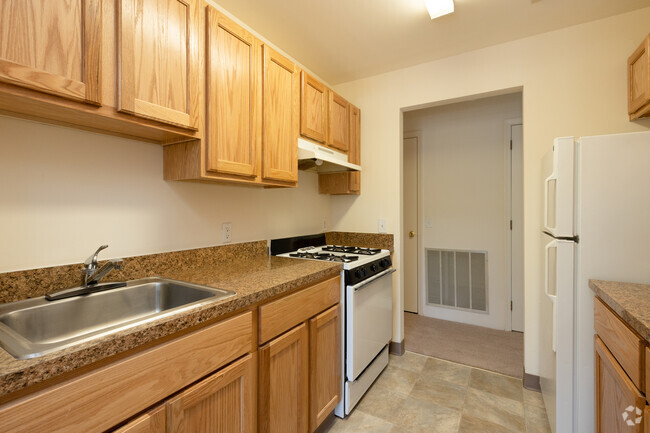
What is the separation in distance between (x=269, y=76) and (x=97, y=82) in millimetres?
891

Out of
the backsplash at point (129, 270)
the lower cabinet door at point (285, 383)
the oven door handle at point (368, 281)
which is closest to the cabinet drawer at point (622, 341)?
the oven door handle at point (368, 281)

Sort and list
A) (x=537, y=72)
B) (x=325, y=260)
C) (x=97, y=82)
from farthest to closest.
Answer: (x=537, y=72), (x=325, y=260), (x=97, y=82)

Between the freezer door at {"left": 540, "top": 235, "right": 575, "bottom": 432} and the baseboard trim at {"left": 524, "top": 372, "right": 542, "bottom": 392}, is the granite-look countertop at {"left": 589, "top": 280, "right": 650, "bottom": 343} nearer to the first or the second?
the freezer door at {"left": 540, "top": 235, "right": 575, "bottom": 432}

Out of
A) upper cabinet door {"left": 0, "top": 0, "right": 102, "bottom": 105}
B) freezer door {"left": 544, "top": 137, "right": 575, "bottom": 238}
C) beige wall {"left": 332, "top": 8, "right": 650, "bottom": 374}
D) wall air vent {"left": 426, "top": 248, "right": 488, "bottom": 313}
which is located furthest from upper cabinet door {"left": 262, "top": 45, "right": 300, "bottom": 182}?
wall air vent {"left": 426, "top": 248, "right": 488, "bottom": 313}

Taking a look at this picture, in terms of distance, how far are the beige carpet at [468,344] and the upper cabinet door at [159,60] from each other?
2639mm

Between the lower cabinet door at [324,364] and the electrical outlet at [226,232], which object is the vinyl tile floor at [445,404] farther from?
the electrical outlet at [226,232]

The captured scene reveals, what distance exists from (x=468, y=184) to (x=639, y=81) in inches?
64.9

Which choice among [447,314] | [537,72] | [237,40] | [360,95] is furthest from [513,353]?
[237,40]

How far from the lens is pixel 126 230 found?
4.48ft

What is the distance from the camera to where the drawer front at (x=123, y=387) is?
0.62 m

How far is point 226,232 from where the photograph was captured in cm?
185

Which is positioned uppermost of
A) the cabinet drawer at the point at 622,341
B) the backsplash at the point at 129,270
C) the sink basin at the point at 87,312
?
the backsplash at the point at 129,270

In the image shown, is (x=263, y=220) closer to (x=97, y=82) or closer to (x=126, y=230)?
(x=126, y=230)

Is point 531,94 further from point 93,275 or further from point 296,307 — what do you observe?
point 93,275
